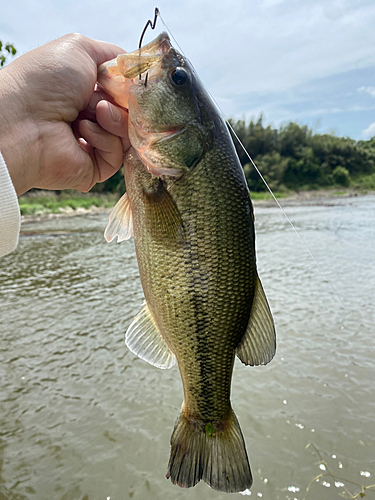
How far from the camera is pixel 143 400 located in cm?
395

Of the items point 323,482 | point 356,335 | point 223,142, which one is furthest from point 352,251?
point 223,142

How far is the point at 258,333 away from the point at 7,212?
1204 mm

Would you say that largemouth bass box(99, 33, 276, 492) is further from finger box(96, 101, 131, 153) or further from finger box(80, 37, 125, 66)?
finger box(80, 37, 125, 66)

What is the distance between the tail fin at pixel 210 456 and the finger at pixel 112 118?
1366mm

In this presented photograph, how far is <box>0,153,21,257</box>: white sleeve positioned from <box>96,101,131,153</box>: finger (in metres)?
0.46

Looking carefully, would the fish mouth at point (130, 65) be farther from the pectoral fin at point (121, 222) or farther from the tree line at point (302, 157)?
the tree line at point (302, 157)

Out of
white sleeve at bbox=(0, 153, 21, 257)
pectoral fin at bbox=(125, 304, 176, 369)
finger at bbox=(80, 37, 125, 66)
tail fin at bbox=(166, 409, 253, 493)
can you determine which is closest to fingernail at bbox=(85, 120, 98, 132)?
finger at bbox=(80, 37, 125, 66)

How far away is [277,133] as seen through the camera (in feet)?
200

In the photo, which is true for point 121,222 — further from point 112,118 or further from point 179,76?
point 179,76

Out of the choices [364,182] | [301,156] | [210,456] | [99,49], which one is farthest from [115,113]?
[301,156]

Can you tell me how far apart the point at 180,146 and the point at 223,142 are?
0.61ft

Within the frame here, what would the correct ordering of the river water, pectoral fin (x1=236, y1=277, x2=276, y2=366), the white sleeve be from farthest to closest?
the river water < pectoral fin (x1=236, y1=277, x2=276, y2=366) < the white sleeve

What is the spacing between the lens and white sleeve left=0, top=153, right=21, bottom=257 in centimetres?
150

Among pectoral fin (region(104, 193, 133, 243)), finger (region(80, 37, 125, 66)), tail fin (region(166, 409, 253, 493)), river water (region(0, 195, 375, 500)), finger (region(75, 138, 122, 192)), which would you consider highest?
finger (region(80, 37, 125, 66))
